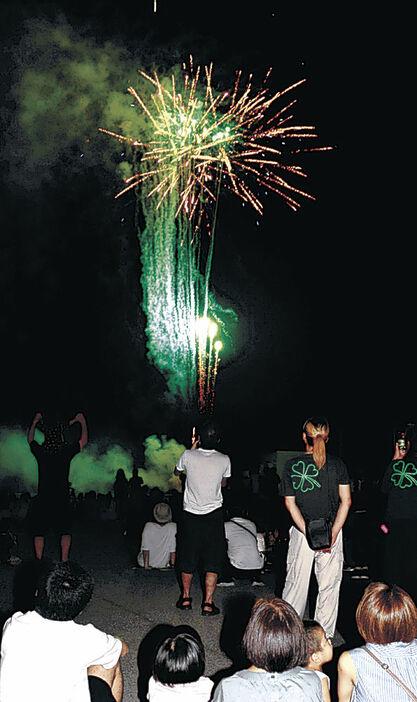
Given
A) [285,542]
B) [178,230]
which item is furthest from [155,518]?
[178,230]

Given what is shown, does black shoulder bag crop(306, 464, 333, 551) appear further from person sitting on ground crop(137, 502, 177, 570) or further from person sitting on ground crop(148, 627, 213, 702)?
person sitting on ground crop(137, 502, 177, 570)

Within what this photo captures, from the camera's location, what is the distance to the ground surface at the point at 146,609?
4.93 m

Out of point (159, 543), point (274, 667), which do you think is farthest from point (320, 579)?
point (159, 543)

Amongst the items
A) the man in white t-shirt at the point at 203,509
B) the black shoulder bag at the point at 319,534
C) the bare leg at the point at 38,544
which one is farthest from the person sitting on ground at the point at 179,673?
the bare leg at the point at 38,544

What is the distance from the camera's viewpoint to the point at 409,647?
115 inches

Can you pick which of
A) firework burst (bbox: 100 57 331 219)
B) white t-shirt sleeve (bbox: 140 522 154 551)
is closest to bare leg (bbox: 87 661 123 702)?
white t-shirt sleeve (bbox: 140 522 154 551)

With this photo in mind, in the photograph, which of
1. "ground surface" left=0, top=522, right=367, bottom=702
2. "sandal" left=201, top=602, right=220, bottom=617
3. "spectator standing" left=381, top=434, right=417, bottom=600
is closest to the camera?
"ground surface" left=0, top=522, right=367, bottom=702

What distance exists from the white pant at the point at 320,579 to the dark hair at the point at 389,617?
7.14ft

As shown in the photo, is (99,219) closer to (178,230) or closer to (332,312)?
(178,230)

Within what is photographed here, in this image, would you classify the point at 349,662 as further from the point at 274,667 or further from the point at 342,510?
the point at 342,510

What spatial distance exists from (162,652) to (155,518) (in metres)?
5.20

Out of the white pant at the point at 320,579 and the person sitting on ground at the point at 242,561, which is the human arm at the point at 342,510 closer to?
the white pant at the point at 320,579

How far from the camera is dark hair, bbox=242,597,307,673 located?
2.62 meters

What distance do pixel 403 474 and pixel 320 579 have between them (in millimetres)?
1134
